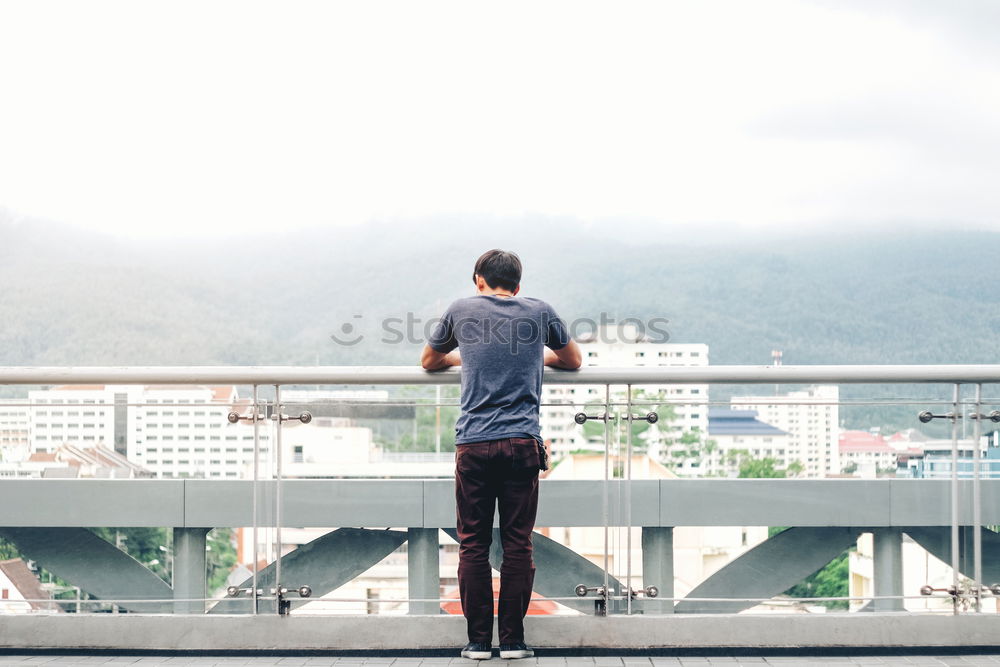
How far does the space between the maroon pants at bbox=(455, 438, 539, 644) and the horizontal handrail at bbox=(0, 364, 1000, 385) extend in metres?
0.38

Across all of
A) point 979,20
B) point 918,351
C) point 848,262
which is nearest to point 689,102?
point 848,262

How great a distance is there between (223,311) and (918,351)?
7795cm

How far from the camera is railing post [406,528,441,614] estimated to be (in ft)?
11.9

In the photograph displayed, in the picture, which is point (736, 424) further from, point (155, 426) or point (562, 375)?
point (155, 426)

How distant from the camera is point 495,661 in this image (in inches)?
136

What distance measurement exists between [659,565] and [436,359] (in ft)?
3.87

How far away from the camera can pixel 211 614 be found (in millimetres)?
3658

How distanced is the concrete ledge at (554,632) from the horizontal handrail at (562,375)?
35.5 inches

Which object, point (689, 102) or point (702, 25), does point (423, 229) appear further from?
point (702, 25)

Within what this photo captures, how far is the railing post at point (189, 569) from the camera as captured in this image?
11.9 ft

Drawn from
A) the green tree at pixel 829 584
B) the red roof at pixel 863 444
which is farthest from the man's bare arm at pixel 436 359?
the green tree at pixel 829 584

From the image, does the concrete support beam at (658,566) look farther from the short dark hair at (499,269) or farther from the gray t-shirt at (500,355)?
the short dark hair at (499,269)

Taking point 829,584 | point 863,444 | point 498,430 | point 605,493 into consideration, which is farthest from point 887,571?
point 498,430

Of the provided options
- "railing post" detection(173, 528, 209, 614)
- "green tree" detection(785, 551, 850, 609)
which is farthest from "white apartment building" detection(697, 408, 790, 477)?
"railing post" detection(173, 528, 209, 614)
